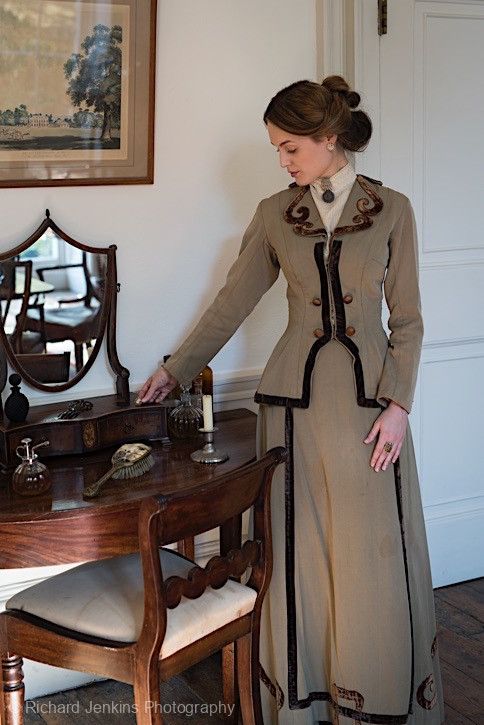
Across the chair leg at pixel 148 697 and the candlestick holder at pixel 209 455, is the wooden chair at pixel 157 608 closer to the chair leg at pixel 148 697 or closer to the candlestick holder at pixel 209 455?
the chair leg at pixel 148 697

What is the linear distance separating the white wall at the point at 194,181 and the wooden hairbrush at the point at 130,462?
1.67 feet

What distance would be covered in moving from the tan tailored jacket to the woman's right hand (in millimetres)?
261

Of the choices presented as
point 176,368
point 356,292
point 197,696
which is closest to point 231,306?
point 176,368

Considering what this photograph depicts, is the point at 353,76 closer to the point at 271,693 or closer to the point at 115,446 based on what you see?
the point at 115,446

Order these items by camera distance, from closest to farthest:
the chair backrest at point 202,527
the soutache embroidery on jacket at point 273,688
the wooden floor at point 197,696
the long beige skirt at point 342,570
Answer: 1. the chair backrest at point 202,527
2. the long beige skirt at point 342,570
3. the soutache embroidery on jacket at point 273,688
4. the wooden floor at point 197,696

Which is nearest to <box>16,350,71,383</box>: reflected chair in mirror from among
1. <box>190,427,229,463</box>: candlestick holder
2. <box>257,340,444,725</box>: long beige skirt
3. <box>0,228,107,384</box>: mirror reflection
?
<box>0,228,107,384</box>: mirror reflection

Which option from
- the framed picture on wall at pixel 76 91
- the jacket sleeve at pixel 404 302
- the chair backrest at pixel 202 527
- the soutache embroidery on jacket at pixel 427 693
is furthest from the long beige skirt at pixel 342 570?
the framed picture on wall at pixel 76 91

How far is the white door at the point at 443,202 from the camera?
3448mm

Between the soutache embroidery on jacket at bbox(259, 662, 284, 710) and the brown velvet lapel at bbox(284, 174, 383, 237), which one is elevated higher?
the brown velvet lapel at bbox(284, 174, 383, 237)

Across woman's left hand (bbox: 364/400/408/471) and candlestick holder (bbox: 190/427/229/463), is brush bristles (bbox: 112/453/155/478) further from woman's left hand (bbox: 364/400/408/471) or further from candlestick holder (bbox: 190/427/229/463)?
woman's left hand (bbox: 364/400/408/471)

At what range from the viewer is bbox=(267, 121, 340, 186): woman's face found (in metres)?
2.59

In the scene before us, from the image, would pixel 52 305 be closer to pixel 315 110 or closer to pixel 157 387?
pixel 157 387

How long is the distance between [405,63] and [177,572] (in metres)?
1.91

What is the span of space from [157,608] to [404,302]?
100 centimetres
